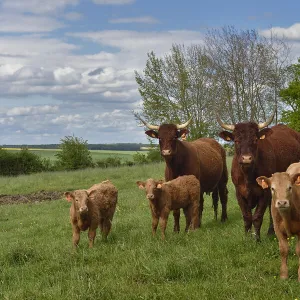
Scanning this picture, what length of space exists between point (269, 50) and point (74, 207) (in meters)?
42.2

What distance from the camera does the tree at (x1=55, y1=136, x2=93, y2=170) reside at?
160ft

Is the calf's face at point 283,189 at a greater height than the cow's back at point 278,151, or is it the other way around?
the cow's back at point 278,151

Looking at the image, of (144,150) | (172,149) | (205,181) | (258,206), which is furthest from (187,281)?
(144,150)

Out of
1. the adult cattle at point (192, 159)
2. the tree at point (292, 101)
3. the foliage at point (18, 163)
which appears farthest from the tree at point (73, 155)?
the adult cattle at point (192, 159)

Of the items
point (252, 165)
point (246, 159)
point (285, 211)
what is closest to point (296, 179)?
point (285, 211)

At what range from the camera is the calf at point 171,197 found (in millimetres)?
10875

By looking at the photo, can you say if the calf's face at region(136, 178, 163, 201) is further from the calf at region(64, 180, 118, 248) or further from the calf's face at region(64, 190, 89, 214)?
the calf's face at region(64, 190, 89, 214)

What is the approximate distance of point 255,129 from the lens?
9961mm

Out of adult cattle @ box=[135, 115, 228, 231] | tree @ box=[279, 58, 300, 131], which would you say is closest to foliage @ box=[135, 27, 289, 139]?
tree @ box=[279, 58, 300, 131]

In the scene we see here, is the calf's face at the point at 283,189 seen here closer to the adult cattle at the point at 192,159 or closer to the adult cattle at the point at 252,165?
the adult cattle at the point at 252,165

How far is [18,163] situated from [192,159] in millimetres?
37337

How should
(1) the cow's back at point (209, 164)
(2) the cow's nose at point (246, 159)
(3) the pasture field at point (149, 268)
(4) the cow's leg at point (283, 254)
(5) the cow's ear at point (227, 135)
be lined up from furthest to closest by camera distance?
(1) the cow's back at point (209, 164) → (5) the cow's ear at point (227, 135) → (2) the cow's nose at point (246, 159) → (4) the cow's leg at point (283, 254) → (3) the pasture field at point (149, 268)

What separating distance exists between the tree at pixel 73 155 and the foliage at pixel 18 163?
236cm

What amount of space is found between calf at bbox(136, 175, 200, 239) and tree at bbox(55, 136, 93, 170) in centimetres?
3735
